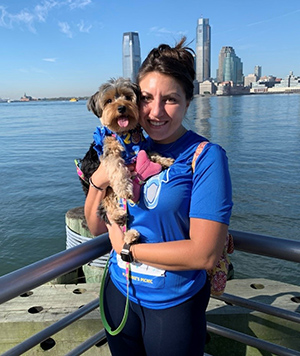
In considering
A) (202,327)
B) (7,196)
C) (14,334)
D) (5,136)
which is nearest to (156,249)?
(202,327)

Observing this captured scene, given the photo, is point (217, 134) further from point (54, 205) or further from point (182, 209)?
point (182, 209)

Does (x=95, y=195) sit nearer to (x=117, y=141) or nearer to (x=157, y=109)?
(x=117, y=141)

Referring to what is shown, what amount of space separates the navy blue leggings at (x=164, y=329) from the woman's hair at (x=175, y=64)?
0.96 m

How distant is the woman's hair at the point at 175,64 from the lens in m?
1.49

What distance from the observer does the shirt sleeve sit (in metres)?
1.28

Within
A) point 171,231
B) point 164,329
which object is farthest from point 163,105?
point 164,329

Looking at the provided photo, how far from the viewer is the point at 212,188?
1293 millimetres

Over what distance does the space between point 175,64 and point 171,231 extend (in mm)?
758

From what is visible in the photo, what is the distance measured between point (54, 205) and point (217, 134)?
17.8 m

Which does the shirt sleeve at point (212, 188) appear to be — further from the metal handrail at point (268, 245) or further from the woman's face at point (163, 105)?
the metal handrail at point (268, 245)

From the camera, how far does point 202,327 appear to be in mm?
1470

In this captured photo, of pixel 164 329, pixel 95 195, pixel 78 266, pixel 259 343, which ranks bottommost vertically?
pixel 259 343

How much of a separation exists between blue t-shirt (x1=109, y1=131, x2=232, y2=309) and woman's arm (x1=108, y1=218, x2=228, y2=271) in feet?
0.13

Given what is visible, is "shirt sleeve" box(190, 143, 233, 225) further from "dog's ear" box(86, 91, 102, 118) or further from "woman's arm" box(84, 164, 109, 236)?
"dog's ear" box(86, 91, 102, 118)
